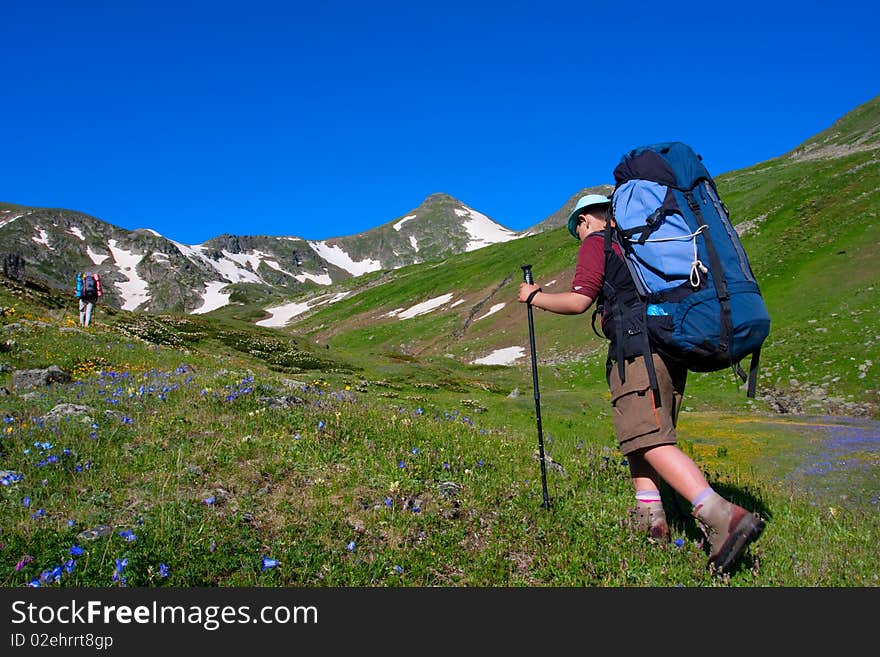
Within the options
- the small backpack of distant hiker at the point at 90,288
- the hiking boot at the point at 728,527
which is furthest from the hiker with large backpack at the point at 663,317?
the small backpack of distant hiker at the point at 90,288

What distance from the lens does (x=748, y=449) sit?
1432cm

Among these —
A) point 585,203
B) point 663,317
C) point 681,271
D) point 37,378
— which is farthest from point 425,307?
point 681,271

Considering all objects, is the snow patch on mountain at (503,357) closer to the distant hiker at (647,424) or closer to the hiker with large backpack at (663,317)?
the distant hiker at (647,424)

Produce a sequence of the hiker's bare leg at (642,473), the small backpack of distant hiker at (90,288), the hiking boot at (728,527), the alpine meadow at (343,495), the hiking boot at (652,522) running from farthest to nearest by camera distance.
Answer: the small backpack of distant hiker at (90,288)
the hiker's bare leg at (642,473)
the hiking boot at (652,522)
the alpine meadow at (343,495)
the hiking boot at (728,527)

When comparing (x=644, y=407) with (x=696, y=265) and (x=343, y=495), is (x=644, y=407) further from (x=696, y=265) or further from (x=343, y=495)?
(x=343, y=495)

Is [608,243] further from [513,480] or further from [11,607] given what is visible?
[11,607]

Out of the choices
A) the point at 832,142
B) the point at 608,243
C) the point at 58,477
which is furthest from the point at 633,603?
the point at 832,142

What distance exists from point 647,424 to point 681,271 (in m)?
1.51

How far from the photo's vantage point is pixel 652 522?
5.99 m

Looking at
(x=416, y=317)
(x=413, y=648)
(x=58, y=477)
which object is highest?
(x=416, y=317)

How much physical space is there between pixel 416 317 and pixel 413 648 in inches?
3446

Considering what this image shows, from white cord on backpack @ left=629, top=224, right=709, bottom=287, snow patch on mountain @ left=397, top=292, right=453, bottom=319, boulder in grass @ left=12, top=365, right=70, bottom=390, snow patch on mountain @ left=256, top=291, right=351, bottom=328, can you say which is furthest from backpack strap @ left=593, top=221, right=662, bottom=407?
snow patch on mountain @ left=256, top=291, right=351, bottom=328

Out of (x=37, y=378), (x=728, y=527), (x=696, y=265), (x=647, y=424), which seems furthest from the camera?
(x=37, y=378)

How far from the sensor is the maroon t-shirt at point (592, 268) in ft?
19.1
